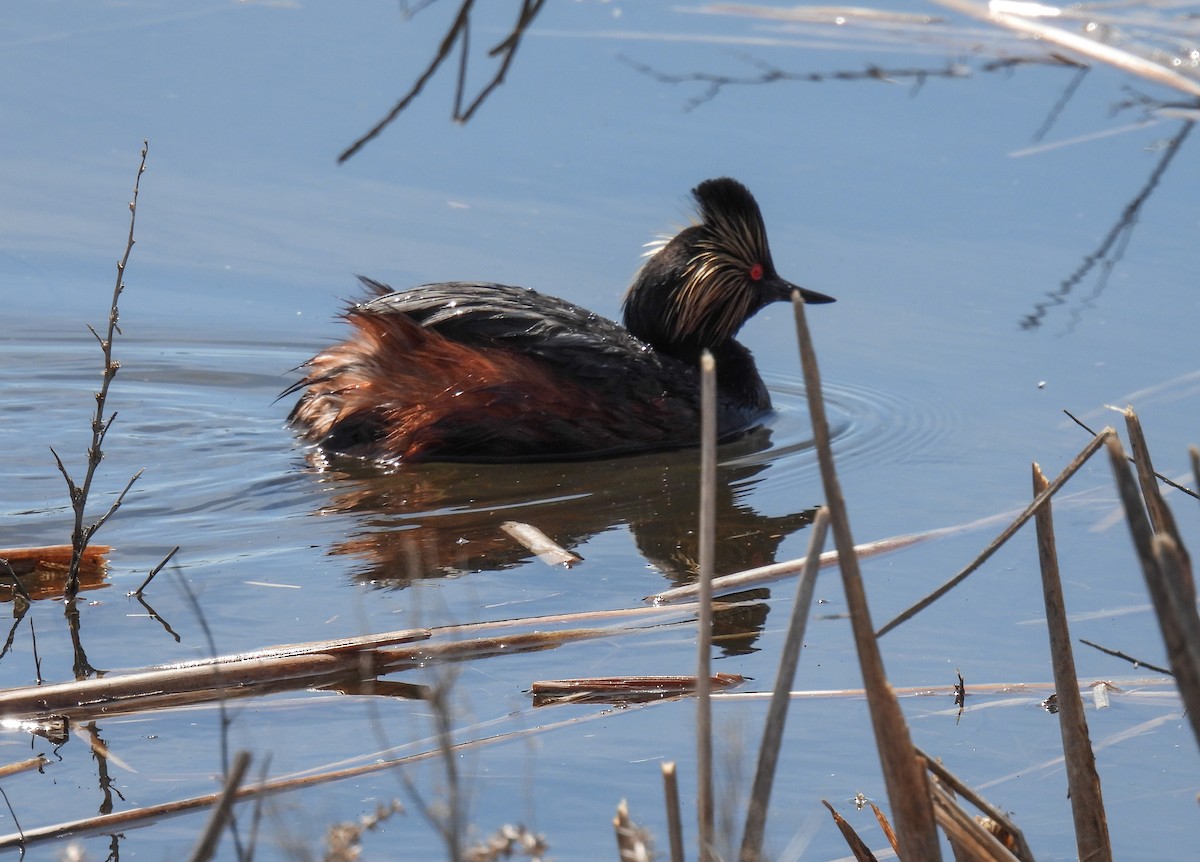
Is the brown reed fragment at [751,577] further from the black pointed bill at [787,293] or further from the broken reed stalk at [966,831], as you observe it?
the black pointed bill at [787,293]

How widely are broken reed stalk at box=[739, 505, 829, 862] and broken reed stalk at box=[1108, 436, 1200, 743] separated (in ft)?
1.41

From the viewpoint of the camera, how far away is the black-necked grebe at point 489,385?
6.93 meters

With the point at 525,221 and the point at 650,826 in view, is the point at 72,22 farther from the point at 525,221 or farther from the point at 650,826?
the point at 650,826

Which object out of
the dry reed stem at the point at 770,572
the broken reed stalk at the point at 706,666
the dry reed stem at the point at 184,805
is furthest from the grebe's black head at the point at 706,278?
the broken reed stalk at the point at 706,666

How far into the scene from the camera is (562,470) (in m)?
6.89

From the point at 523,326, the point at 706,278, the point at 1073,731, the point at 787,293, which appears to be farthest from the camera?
the point at 787,293

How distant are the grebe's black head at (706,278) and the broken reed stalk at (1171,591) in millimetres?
5786

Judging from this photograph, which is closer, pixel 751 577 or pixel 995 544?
pixel 995 544

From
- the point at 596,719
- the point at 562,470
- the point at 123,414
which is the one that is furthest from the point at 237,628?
the point at 123,414

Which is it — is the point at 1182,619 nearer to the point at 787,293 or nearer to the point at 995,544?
the point at 995,544

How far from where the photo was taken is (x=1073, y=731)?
2.82 metres

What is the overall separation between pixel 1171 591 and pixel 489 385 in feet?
16.9

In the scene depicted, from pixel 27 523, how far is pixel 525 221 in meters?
3.94

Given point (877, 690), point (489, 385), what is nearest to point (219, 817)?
point (877, 690)
